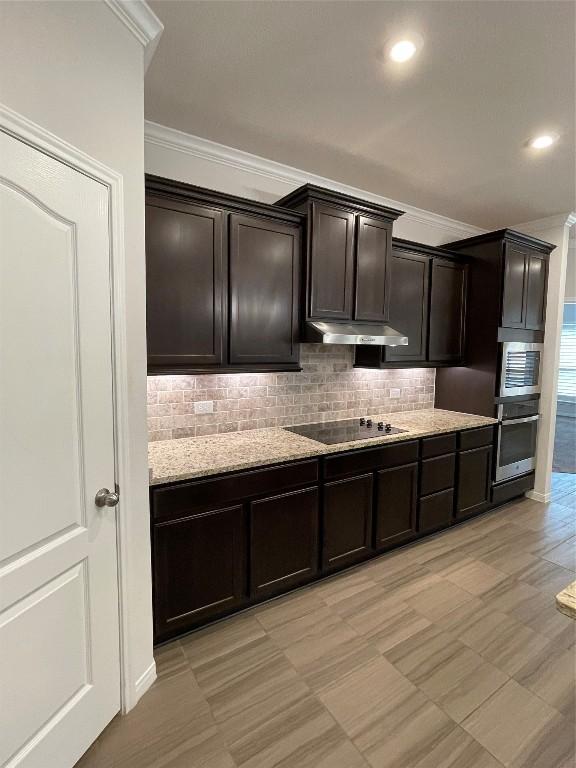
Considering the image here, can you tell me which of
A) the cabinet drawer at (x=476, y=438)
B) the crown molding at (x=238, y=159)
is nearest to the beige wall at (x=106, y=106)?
the crown molding at (x=238, y=159)

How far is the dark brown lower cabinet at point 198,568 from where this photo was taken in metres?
1.96

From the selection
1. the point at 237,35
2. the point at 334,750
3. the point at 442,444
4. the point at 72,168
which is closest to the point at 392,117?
the point at 237,35

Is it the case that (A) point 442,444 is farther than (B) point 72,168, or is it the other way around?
(A) point 442,444

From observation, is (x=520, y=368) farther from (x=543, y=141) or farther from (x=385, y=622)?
(x=385, y=622)

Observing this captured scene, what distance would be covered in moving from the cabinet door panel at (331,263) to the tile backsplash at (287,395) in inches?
18.9

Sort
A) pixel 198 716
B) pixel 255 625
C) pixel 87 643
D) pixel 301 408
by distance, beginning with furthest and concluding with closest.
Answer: pixel 301 408 < pixel 255 625 < pixel 198 716 < pixel 87 643

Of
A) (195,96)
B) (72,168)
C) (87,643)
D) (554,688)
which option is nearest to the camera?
(72,168)

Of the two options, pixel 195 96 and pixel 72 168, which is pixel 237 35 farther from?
pixel 72 168

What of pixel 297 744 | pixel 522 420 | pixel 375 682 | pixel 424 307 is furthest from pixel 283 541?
pixel 522 420

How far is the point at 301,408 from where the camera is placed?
3164 mm

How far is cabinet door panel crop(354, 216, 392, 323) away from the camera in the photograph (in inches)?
114

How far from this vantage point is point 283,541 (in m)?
2.36

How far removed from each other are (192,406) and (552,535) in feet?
11.1

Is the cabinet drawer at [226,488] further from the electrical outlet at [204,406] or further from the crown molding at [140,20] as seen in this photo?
the crown molding at [140,20]
